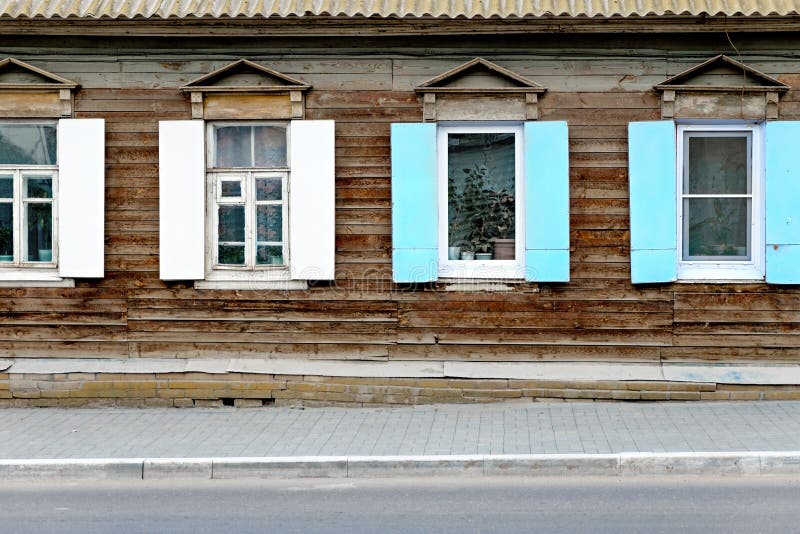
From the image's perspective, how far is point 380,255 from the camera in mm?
10688

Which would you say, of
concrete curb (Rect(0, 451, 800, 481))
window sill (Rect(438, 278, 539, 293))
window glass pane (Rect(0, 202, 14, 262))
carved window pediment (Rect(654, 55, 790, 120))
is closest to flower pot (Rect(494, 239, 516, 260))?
window sill (Rect(438, 278, 539, 293))

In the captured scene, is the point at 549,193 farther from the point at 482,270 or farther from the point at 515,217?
the point at 482,270

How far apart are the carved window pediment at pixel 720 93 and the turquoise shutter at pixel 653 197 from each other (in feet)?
0.99

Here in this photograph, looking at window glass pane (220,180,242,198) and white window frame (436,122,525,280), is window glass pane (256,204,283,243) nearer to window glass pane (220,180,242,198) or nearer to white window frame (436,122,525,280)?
window glass pane (220,180,242,198)

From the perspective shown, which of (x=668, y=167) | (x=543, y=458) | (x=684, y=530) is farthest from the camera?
(x=668, y=167)

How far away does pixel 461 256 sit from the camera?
35.5ft

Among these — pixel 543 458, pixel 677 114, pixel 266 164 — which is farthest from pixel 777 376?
pixel 266 164

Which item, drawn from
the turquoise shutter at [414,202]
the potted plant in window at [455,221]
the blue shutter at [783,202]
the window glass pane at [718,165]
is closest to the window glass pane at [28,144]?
the turquoise shutter at [414,202]

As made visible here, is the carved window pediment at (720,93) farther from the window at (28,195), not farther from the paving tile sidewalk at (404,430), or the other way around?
the window at (28,195)

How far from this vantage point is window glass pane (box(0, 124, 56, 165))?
10844 millimetres

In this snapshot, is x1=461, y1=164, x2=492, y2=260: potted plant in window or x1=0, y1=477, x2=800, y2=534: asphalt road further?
x1=461, y1=164, x2=492, y2=260: potted plant in window

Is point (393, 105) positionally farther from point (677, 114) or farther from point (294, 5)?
point (677, 114)

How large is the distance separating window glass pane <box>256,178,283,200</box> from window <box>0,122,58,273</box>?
2.19m

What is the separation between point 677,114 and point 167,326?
5.81 metres
